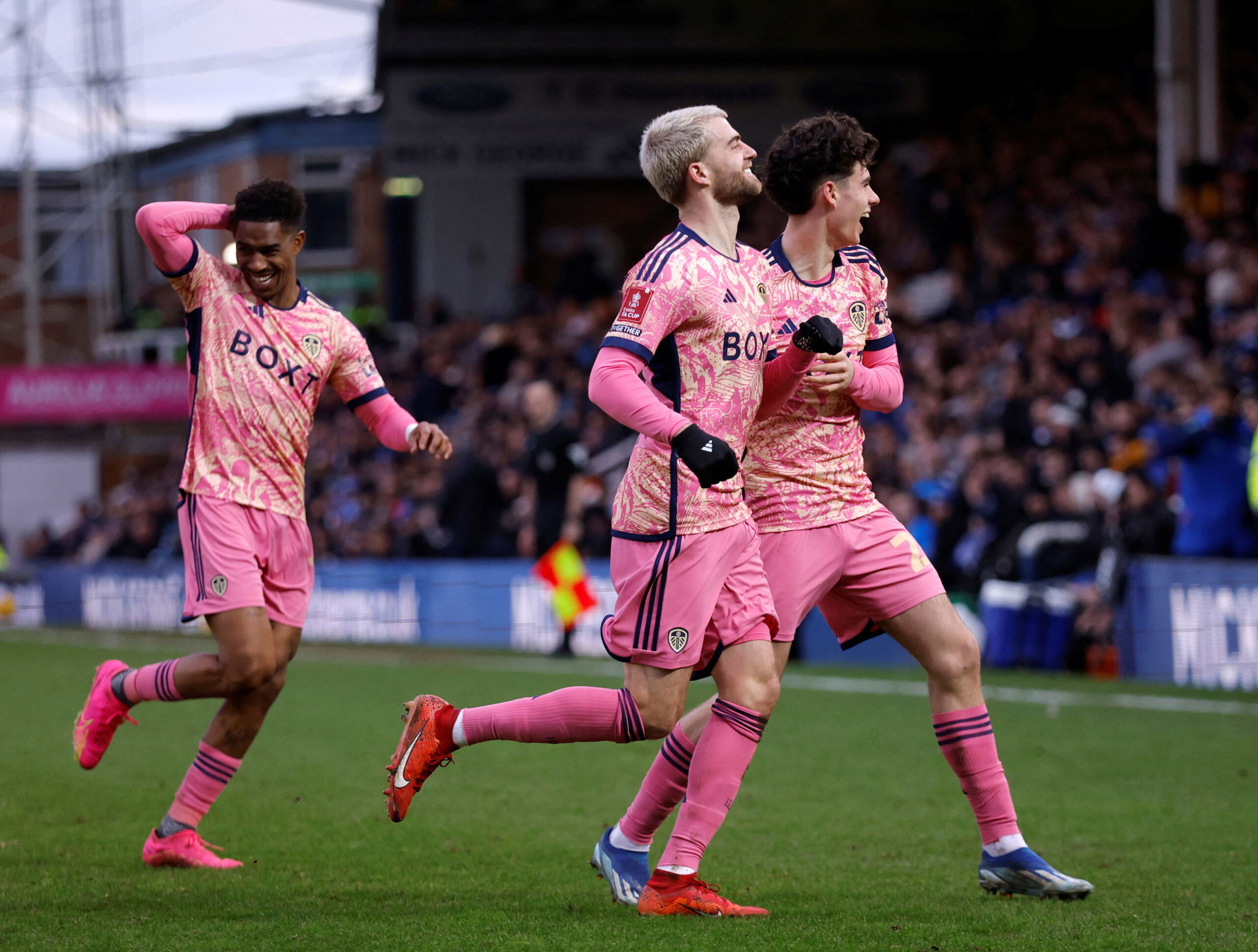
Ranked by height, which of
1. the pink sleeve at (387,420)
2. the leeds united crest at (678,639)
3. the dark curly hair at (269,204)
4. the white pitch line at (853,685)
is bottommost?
the white pitch line at (853,685)

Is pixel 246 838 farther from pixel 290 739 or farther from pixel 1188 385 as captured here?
pixel 1188 385

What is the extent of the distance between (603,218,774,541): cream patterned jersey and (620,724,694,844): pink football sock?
0.72 metres

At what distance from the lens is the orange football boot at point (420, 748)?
4.50 metres

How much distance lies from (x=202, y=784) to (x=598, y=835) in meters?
1.50

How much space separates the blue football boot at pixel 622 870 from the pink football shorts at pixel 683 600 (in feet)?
2.16

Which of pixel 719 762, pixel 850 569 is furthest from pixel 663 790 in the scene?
pixel 850 569

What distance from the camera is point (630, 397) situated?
4.26 meters

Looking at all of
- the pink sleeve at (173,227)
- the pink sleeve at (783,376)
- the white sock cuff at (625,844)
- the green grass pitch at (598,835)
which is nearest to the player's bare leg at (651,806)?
the white sock cuff at (625,844)

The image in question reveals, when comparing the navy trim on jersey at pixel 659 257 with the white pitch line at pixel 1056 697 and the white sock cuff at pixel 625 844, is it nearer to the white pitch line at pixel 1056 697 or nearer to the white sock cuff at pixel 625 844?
the white sock cuff at pixel 625 844

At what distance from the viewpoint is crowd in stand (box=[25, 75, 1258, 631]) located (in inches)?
494

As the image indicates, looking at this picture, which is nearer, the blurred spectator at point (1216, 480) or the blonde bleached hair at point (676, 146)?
the blonde bleached hair at point (676, 146)

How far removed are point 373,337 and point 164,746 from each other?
2106cm

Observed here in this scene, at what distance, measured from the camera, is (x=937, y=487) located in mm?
14359

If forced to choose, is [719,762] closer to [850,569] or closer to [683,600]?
[683,600]
